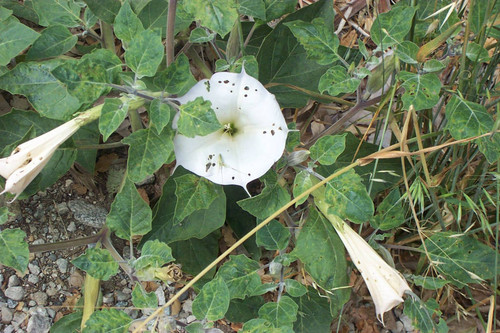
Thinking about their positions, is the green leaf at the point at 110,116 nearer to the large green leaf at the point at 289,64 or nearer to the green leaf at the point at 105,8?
the green leaf at the point at 105,8

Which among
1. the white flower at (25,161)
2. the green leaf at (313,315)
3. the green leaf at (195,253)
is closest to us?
the white flower at (25,161)

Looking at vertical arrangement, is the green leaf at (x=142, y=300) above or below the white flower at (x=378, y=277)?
below

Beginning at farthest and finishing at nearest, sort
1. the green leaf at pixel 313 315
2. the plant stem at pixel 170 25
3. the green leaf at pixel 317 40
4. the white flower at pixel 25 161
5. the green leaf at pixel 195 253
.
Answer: the green leaf at pixel 195 253, the green leaf at pixel 313 315, the green leaf at pixel 317 40, the plant stem at pixel 170 25, the white flower at pixel 25 161

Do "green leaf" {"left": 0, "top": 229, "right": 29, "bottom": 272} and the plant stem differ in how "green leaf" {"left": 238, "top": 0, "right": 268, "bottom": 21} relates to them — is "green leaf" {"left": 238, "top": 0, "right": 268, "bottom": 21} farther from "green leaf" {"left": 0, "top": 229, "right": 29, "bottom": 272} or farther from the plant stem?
"green leaf" {"left": 0, "top": 229, "right": 29, "bottom": 272}

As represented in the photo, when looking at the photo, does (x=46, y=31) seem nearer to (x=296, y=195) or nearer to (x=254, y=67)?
(x=254, y=67)

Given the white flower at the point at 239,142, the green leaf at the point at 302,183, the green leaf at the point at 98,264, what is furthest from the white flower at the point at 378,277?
the green leaf at the point at 98,264

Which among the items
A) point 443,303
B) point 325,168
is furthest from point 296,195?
point 443,303
